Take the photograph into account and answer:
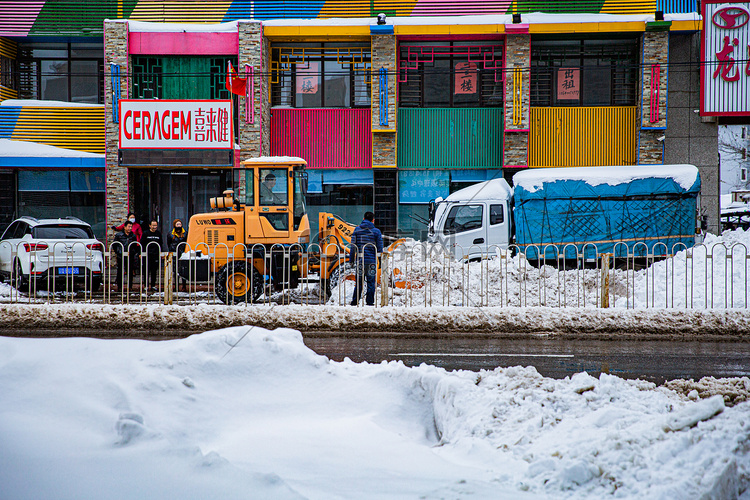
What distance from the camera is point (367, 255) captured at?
11.9 m

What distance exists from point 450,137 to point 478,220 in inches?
221

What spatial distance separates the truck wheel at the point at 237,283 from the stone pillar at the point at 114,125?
10.4 metres

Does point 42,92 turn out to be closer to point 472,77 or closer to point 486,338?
point 472,77

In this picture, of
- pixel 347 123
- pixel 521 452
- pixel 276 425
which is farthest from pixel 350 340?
pixel 347 123

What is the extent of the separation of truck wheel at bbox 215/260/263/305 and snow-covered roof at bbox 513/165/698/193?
8.69 m

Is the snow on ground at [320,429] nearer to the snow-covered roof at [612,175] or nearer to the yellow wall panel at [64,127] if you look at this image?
the snow-covered roof at [612,175]

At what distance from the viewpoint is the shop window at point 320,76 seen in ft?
71.6

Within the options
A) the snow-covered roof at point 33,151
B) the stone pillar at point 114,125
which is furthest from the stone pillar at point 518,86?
the snow-covered roof at point 33,151

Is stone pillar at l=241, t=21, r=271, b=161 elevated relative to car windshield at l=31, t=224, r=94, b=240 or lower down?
elevated

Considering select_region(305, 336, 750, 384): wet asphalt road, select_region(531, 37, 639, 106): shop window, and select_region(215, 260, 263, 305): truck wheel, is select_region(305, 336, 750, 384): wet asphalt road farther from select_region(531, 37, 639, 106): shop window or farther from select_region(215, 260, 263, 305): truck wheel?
select_region(531, 37, 639, 106): shop window

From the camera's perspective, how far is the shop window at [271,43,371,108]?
21.8m

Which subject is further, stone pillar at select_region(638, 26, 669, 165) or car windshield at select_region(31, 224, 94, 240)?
stone pillar at select_region(638, 26, 669, 165)

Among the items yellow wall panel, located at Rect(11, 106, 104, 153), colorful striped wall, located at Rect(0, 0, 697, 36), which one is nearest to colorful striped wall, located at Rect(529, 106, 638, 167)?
colorful striped wall, located at Rect(0, 0, 697, 36)

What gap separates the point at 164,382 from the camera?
4016mm
